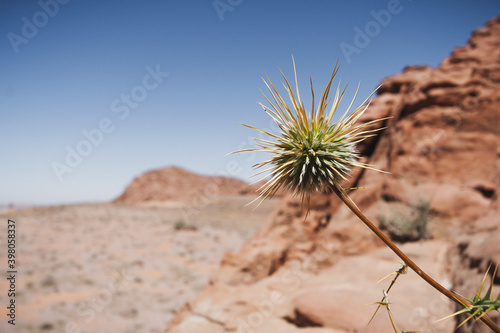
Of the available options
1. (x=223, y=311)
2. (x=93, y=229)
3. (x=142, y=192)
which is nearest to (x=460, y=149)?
(x=223, y=311)

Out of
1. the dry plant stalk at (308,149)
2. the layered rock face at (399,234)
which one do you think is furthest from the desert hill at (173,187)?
the dry plant stalk at (308,149)

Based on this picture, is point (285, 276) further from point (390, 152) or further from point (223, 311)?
point (390, 152)

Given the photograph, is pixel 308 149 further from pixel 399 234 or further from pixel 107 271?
pixel 107 271

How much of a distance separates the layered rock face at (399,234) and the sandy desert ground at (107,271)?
9.04 feet

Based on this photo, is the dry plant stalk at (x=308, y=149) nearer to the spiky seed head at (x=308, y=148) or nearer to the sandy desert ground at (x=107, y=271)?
the spiky seed head at (x=308, y=148)

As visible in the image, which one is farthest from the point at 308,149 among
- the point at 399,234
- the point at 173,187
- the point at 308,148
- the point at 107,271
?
the point at 173,187

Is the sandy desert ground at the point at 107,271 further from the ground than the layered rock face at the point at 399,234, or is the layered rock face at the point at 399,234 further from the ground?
the layered rock face at the point at 399,234

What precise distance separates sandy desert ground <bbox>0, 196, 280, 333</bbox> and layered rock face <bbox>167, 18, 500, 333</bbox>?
276 cm

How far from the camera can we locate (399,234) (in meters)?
6.33

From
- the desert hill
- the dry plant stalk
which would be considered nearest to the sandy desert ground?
the dry plant stalk

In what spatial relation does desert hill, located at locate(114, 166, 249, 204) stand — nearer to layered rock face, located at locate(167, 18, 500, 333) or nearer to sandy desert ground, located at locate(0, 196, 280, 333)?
sandy desert ground, located at locate(0, 196, 280, 333)

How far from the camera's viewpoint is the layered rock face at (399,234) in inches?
173

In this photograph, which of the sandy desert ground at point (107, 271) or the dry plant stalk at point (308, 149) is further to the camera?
the sandy desert ground at point (107, 271)

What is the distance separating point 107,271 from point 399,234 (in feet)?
34.7
